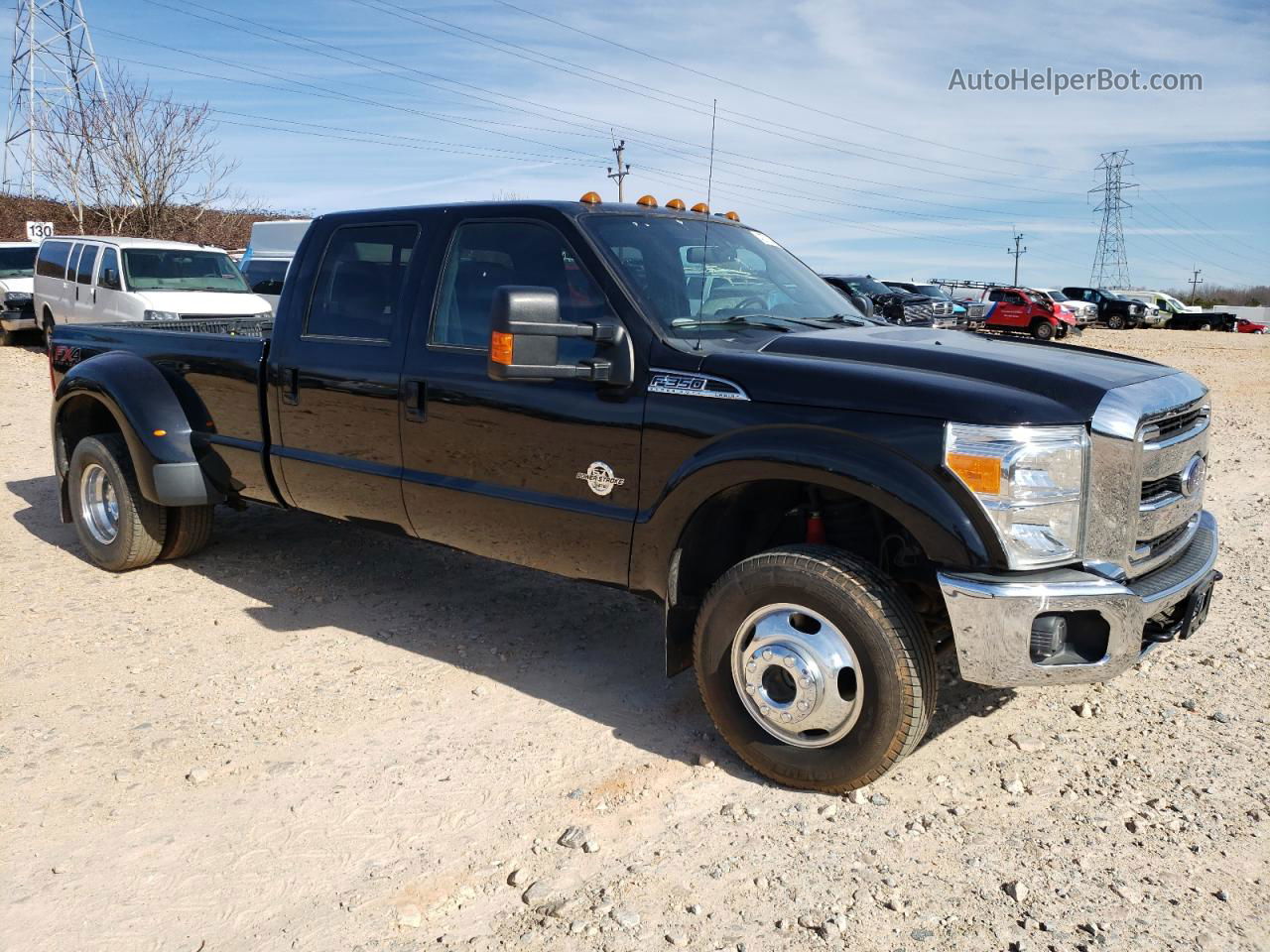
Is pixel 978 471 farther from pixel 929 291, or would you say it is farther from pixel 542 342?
pixel 929 291

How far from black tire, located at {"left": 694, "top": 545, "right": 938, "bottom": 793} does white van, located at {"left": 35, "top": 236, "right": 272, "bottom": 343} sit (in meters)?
12.3

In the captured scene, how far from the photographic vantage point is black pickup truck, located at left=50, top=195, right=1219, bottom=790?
3.08m

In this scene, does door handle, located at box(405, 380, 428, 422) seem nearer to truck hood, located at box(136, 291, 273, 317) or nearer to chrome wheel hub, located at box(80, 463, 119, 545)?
chrome wheel hub, located at box(80, 463, 119, 545)

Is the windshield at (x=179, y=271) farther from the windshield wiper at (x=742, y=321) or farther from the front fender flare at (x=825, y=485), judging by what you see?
the front fender flare at (x=825, y=485)

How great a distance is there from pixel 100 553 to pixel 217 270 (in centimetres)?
1035

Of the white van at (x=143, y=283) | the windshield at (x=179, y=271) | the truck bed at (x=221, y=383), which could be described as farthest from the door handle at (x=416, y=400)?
the windshield at (x=179, y=271)

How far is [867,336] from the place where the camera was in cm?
389

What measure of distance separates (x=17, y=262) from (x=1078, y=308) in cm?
3334

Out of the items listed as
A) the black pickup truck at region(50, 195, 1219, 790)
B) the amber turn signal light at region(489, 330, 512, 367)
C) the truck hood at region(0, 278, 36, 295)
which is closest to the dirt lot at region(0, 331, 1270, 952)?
the black pickup truck at region(50, 195, 1219, 790)

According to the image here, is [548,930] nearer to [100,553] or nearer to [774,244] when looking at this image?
[774,244]

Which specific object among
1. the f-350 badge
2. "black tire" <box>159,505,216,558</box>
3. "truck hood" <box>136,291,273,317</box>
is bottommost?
"black tire" <box>159,505,216,558</box>

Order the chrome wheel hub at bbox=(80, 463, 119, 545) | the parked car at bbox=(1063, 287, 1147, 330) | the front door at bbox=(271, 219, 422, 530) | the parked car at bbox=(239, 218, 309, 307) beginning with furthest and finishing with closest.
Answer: the parked car at bbox=(1063, 287, 1147, 330) < the parked car at bbox=(239, 218, 309, 307) < the chrome wheel hub at bbox=(80, 463, 119, 545) < the front door at bbox=(271, 219, 422, 530)

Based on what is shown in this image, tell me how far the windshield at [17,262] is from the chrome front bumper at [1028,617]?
2122cm

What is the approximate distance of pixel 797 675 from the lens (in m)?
3.36
